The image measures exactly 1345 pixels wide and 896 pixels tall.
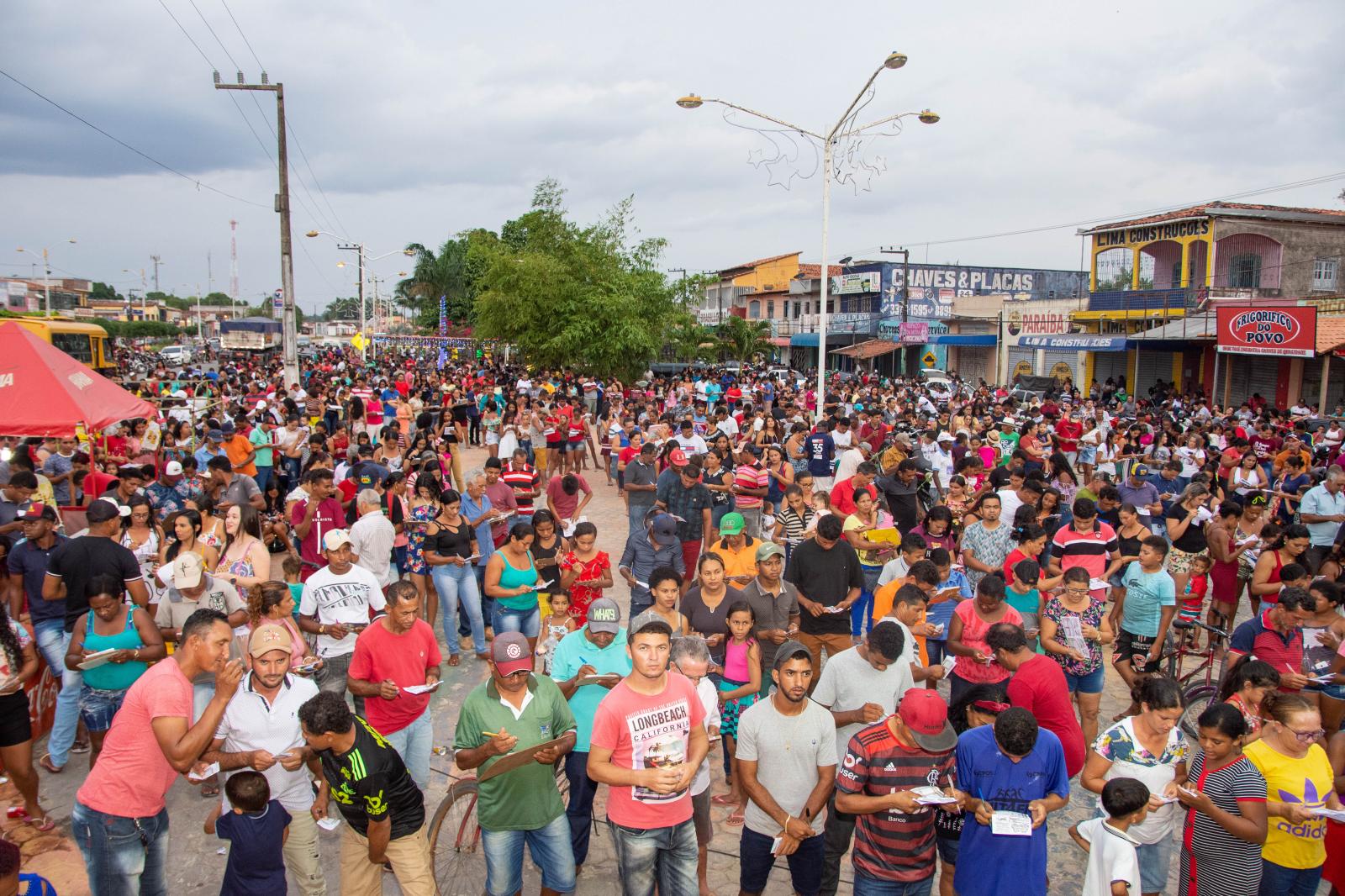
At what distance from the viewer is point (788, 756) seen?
3.99 m

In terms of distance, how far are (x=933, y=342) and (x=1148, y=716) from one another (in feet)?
134

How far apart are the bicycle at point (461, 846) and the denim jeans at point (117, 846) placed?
1.25 meters

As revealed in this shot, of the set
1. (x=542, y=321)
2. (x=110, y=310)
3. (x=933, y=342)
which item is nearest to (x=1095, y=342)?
(x=933, y=342)

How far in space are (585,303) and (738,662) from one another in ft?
72.3

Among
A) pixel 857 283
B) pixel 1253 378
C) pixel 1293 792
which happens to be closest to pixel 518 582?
pixel 1293 792

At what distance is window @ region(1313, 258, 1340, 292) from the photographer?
33500 millimetres

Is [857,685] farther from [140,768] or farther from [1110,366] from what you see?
[1110,366]

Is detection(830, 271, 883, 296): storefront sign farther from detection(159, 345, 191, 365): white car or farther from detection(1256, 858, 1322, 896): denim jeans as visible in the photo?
detection(1256, 858, 1322, 896): denim jeans

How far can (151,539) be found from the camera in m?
6.75

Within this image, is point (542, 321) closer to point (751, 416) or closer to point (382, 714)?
point (751, 416)

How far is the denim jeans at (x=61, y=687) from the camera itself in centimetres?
561

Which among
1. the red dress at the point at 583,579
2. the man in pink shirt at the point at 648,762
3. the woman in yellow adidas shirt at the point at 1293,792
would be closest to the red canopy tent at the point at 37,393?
the red dress at the point at 583,579

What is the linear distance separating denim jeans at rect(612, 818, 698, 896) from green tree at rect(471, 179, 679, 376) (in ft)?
72.5

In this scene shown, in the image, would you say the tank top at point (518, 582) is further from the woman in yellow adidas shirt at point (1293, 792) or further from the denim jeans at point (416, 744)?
the woman in yellow adidas shirt at point (1293, 792)
